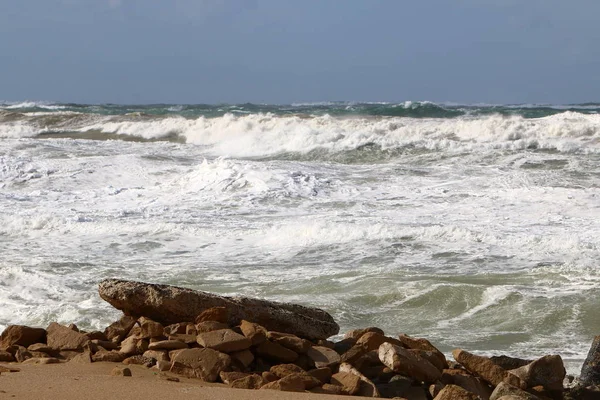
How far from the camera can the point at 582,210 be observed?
1453 centimetres

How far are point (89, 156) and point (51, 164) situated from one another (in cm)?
246

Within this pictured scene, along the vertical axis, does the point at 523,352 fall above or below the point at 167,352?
below

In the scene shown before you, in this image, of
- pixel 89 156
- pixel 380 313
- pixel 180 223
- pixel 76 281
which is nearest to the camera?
pixel 380 313

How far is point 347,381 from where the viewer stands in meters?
5.22

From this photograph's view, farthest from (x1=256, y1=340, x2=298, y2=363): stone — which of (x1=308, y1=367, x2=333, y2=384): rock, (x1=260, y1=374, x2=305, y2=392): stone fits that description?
(x1=260, y1=374, x2=305, y2=392): stone

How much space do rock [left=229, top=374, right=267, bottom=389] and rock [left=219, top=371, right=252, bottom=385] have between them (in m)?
0.06

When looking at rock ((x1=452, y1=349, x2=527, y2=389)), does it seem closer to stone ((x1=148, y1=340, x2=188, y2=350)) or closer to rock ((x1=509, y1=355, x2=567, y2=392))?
rock ((x1=509, y1=355, x2=567, y2=392))

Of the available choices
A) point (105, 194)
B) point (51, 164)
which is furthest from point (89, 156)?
point (105, 194)

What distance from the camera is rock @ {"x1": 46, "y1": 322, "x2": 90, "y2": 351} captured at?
5668mm

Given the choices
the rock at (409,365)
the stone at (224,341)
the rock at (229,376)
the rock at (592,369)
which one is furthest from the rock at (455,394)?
the rock at (592,369)

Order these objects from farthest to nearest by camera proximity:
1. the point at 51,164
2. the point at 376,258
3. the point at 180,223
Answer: the point at 51,164 → the point at 180,223 → the point at 376,258

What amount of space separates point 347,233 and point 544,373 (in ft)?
22.6

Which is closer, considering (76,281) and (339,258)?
(76,281)

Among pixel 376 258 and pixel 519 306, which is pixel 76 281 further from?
pixel 519 306
